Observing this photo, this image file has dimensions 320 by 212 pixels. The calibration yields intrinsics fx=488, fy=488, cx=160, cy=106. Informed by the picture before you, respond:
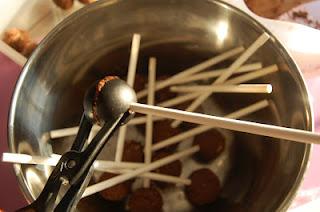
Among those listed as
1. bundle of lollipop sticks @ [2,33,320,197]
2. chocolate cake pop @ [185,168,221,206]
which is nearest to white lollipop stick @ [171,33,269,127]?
bundle of lollipop sticks @ [2,33,320,197]

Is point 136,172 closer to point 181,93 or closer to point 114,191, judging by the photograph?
point 114,191

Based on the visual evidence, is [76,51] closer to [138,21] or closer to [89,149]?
[138,21]

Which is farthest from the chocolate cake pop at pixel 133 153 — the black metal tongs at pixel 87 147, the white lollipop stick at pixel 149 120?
the black metal tongs at pixel 87 147

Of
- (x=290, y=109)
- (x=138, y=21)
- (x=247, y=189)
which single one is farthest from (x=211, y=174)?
(x=138, y=21)

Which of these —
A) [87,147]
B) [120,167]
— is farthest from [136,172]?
[87,147]

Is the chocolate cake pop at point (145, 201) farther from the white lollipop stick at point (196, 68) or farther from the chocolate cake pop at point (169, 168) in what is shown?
the white lollipop stick at point (196, 68)
